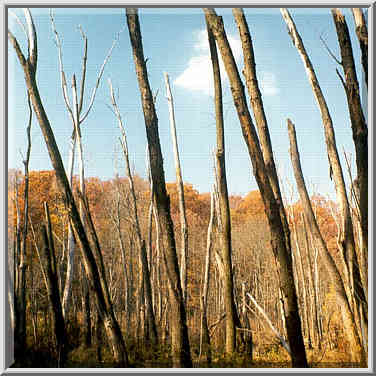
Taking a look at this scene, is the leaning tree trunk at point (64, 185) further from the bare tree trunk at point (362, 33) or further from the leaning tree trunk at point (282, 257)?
the bare tree trunk at point (362, 33)

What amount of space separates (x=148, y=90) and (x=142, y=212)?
3.40 metres

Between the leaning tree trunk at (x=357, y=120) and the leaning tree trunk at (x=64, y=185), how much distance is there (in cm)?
226

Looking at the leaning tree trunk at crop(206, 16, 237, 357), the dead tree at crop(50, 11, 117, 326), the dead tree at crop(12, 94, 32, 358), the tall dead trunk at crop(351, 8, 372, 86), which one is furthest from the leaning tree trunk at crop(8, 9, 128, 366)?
the tall dead trunk at crop(351, 8, 372, 86)

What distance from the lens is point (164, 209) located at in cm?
407

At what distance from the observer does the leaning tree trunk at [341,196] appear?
400 cm

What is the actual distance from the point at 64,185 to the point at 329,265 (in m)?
2.65

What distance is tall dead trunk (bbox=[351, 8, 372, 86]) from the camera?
388cm

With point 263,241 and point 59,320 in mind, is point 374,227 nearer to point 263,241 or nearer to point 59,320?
point 263,241

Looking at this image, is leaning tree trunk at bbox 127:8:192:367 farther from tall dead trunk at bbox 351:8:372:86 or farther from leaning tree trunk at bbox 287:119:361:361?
tall dead trunk at bbox 351:8:372:86

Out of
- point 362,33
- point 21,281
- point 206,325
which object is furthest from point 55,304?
point 362,33

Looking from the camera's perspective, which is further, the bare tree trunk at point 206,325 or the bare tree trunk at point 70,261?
the bare tree trunk at point 70,261

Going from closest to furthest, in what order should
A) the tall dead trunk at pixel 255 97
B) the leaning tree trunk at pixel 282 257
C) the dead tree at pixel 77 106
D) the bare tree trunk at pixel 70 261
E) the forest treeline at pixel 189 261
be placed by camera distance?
the leaning tree trunk at pixel 282 257 → the tall dead trunk at pixel 255 97 → the forest treeline at pixel 189 261 → the dead tree at pixel 77 106 → the bare tree trunk at pixel 70 261

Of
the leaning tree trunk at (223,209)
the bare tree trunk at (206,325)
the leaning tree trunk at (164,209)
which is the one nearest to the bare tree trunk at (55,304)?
the leaning tree trunk at (164,209)

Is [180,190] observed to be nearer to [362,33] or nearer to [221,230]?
[221,230]
